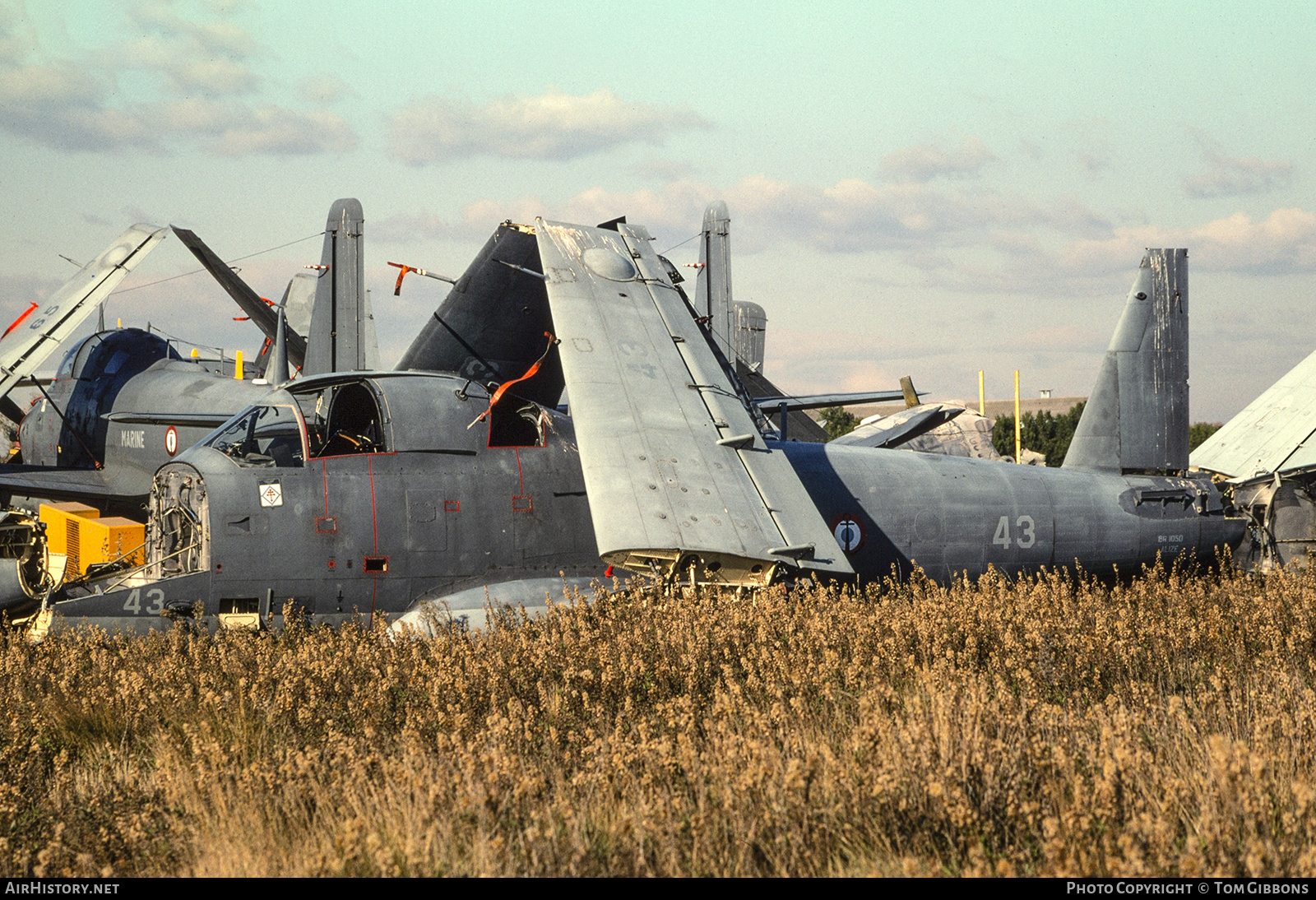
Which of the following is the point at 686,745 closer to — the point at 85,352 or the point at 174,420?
the point at 174,420

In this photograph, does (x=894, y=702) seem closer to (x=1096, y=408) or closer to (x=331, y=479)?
(x=331, y=479)

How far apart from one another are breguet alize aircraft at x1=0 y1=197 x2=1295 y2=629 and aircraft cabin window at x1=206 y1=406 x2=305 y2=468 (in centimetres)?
2

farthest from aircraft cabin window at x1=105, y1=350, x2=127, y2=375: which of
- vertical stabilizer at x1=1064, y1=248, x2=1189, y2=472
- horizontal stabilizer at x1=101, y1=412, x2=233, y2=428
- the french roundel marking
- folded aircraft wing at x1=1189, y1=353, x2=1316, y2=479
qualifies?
folded aircraft wing at x1=1189, y1=353, x2=1316, y2=479

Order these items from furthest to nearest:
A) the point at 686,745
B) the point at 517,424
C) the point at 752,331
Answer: the point at 752,331
the point at 517,424
the point at 686,745

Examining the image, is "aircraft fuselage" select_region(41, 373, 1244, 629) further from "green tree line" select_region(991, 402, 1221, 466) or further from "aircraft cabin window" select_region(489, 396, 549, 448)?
"green tree line" select_region(991, 402, 1221, 466)

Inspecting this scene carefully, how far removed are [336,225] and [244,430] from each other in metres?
10.8

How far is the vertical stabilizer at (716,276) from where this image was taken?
22500mm

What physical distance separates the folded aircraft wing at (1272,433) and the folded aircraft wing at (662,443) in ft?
35.2

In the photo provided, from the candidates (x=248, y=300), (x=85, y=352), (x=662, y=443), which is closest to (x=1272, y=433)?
(x=662, y=443)

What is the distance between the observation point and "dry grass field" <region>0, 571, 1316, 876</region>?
3.81 m

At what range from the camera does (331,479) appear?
8.68m

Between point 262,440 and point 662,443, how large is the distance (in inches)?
135

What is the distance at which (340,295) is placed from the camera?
61.0 ft

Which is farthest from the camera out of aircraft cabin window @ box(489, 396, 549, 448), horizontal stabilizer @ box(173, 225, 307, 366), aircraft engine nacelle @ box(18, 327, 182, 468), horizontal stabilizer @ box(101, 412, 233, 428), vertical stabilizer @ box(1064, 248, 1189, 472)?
horizontal stabilizer @ box(173, 225, 307, 366)
